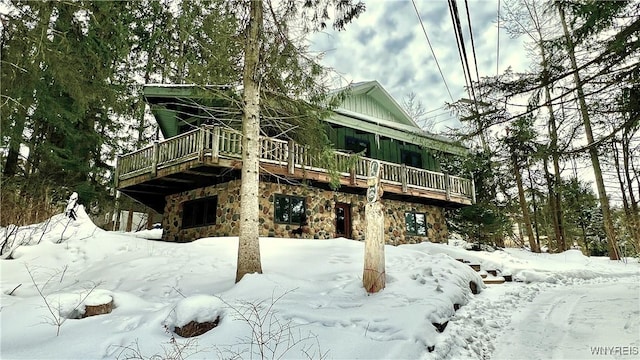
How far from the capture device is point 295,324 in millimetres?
4027

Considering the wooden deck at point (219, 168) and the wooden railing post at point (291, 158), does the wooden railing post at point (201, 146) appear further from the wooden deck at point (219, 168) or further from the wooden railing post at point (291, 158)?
the wooden railing post at point (291, 158)

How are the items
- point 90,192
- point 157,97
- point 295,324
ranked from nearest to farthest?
1. point 295,324
2. point 157,97
3. point 90,192

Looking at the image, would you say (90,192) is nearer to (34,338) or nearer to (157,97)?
(157,97)

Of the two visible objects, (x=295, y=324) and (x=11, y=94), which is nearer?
(x=295, y=324)

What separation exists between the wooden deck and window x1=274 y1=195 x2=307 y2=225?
112cm

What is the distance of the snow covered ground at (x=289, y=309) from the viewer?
3465mm

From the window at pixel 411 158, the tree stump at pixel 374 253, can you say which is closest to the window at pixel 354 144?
the window at pixel 411 158

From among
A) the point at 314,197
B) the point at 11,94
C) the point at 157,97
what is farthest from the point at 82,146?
the point at 11,94

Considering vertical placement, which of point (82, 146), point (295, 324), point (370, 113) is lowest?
point (295, 324)

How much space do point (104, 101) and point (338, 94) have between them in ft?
13.8

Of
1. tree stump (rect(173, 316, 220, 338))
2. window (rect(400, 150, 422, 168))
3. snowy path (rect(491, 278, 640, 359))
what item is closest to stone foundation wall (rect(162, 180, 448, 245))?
window (rect(400, 150, 422, 168))

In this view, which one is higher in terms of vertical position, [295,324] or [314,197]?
[314,197]

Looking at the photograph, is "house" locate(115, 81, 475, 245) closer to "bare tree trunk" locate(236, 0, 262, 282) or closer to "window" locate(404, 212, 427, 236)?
"window" locate(404, 212, 427, 236)

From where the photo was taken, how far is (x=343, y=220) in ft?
46.3
